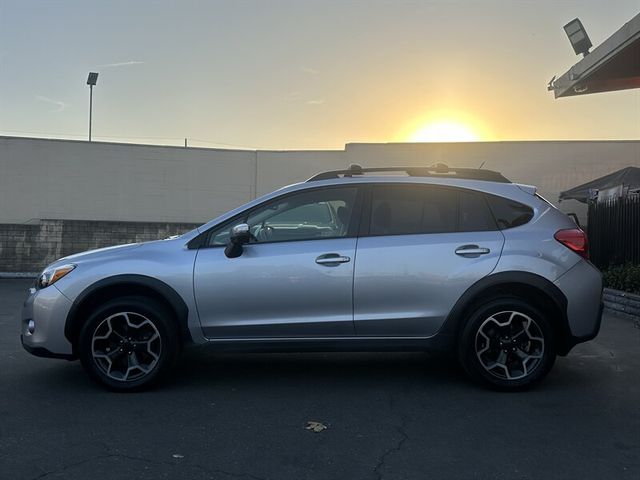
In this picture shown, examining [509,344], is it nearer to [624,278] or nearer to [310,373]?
[310,373]

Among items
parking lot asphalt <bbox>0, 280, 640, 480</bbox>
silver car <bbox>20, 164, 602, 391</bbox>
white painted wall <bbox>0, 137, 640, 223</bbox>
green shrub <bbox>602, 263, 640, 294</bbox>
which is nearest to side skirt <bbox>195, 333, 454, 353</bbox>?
silver car <bbox>20, 164, 602, 391</bbox>

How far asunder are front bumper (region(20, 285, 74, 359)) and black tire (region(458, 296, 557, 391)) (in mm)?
3189

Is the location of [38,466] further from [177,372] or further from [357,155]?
[357,155]

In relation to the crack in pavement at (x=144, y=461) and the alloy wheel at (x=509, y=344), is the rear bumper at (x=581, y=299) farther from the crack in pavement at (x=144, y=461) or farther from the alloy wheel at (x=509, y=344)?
the crack in pavement at (x=144, y=461)

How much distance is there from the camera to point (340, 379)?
535 cm

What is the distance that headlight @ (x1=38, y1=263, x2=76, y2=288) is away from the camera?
4.92 metres

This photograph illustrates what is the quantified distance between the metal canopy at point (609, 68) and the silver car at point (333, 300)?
4808 mm

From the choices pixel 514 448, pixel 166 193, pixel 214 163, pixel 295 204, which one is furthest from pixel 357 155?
pixel 514 448

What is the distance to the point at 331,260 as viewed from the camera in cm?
485

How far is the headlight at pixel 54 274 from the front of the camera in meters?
4.92

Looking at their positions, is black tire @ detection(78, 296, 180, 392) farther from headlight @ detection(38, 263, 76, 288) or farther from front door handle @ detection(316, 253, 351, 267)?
front door handle @ detection(316, 253, 351, 267)

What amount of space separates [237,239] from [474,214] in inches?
78.1

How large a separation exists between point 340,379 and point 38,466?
2596 millimetres

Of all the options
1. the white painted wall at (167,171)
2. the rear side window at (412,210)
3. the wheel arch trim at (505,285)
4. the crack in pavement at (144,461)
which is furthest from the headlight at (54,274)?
the white painted wall at (167,171)
